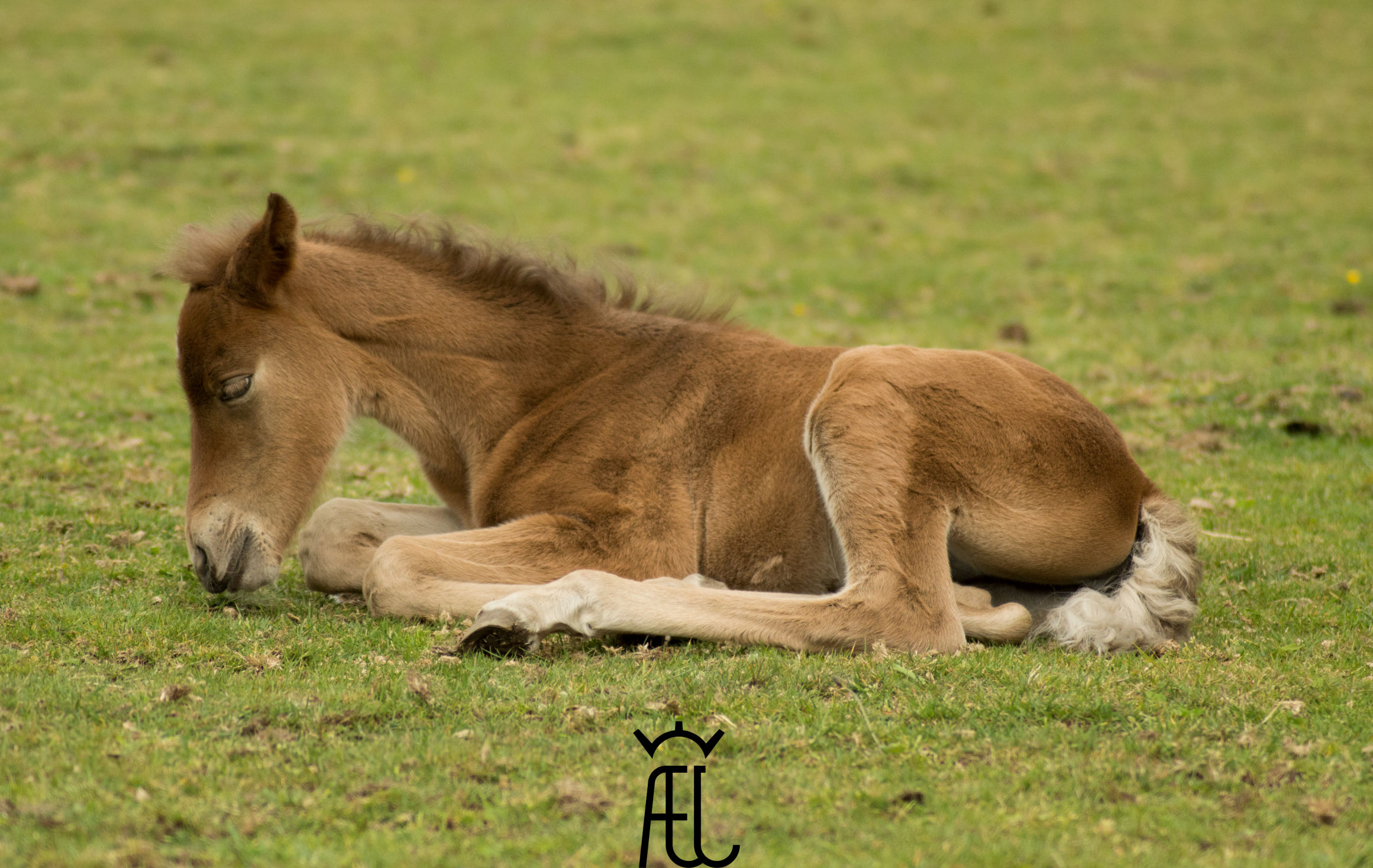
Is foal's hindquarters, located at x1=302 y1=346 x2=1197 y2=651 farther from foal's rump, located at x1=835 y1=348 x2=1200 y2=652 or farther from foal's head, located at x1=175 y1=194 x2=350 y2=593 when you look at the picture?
foal's head, located at x1=175 y1=194 x2=350 y2=593

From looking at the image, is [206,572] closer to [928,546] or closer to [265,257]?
[265,257]

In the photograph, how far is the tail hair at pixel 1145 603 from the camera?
5.12 m

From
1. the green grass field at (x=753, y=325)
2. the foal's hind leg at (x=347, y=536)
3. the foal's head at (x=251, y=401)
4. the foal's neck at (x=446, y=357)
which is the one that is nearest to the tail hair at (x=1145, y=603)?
the green grass field at (x=753, y=325)

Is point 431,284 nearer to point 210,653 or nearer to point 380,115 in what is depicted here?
point 210,653

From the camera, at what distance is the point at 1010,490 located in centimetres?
532

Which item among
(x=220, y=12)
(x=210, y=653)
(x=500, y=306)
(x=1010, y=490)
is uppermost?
(x=220, y=12)

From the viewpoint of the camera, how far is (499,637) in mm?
4770

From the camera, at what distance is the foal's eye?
541cm

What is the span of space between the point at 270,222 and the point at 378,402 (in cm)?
96

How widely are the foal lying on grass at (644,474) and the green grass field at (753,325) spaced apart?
0.24 meters

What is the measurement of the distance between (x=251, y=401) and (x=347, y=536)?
2.74ft

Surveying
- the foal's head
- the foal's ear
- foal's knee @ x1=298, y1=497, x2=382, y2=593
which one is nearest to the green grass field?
foal's knee @ x1=298, y1=497, x2=382, y2=593

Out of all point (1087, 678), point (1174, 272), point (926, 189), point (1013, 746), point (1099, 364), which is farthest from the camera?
point (926, 189)

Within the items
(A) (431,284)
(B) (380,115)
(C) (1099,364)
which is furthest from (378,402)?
(B) (380,115)
